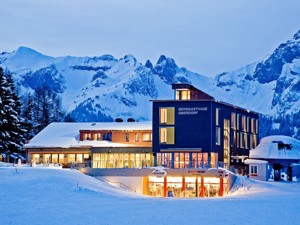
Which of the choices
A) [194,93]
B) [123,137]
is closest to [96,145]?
[123,137]

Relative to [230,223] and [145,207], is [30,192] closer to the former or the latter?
[145,207]

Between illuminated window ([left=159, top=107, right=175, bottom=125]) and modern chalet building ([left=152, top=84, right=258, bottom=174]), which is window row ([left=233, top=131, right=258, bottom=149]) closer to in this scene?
modern chalet building ([left=152, top=84, right=258, bottom=174])

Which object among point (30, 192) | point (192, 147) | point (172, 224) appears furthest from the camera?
point (192, 147)

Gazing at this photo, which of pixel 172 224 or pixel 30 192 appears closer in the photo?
pixel 172 224

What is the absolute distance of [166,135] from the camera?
76.6 meters

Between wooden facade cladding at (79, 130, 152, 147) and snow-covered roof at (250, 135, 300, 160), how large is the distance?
12747mm

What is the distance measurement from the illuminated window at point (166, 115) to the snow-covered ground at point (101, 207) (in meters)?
25.5

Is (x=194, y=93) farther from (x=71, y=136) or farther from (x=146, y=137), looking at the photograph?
(x=71, y=136)

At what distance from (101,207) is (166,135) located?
38.6 metres

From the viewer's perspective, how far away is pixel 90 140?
83125 mm

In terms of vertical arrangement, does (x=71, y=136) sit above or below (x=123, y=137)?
above

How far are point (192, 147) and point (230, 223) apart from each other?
4219 cm

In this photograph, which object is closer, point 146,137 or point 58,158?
point 146,137

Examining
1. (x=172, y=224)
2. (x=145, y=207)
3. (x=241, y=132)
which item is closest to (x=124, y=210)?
(x=145, y=207)
